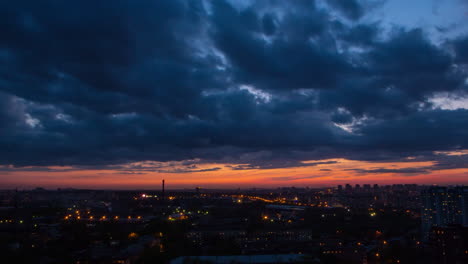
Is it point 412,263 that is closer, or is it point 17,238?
point 412,263

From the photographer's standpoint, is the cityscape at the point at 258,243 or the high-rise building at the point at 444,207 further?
the high-rise building at the point at 444,207

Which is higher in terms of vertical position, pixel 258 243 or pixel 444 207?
pixel 444 207

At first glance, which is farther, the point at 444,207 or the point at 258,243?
the point at 444,207

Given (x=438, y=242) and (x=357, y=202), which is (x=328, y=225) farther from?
(x=357, y=202)

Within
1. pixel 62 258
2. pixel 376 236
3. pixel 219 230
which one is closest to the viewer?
pixel 62 258

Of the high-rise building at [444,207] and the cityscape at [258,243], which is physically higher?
the high-rise building at [444,207]

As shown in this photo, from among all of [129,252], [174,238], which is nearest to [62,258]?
[129,252]

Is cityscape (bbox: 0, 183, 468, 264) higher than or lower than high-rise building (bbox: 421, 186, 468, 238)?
lower

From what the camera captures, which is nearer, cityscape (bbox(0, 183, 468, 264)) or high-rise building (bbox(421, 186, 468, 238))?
cityscape (bbox(0, 183, 468, 264))
